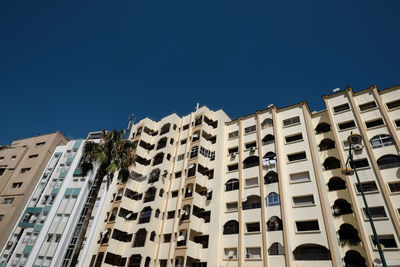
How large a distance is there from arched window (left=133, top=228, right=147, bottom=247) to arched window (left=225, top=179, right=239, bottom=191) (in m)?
12.2

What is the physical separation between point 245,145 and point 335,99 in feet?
42.9

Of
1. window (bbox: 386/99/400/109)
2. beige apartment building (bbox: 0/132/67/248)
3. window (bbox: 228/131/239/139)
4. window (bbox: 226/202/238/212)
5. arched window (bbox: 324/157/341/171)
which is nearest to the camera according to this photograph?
arched window (bbox: 324/157/341/171)

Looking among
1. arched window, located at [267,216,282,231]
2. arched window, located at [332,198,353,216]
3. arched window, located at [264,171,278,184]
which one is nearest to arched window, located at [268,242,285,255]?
arched window, located at [267,216,282,231]

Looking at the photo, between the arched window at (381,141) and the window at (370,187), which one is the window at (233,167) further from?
the arched window at (381,141)

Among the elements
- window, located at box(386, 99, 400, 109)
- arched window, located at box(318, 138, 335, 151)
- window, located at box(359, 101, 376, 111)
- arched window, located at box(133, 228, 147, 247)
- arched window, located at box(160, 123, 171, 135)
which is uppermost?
arched window, located at box(160, 123, 171, 135)

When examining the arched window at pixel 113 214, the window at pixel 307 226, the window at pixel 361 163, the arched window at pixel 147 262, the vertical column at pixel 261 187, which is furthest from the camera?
the arched window at pixel 113 214

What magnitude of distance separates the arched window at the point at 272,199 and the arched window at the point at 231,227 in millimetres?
4437

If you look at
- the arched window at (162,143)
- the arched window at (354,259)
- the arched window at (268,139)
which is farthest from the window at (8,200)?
the arched window at (354,259)

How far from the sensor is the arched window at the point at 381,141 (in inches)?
1092

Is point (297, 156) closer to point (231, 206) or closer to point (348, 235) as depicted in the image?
point (231, 206)

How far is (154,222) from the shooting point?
113 feet

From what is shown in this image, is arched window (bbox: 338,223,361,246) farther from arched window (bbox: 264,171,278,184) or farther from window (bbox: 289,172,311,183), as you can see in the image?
arched window (bbox: 264,171,278,184)

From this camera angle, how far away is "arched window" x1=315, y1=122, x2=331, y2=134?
33.5 metres

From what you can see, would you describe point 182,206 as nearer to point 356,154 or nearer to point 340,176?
point 340,176
